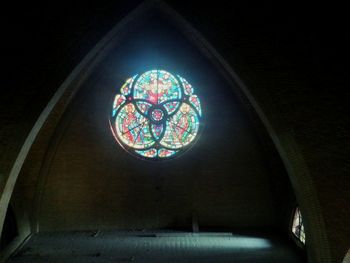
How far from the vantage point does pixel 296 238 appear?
399 inches

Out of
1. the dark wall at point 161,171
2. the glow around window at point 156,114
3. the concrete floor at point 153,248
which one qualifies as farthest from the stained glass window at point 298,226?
the glow around window at point 156,114

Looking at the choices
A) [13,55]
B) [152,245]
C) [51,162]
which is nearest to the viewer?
[13,55]

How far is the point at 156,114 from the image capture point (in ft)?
37.7

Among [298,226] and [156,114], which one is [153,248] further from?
[156,114]

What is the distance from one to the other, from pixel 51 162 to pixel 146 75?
10.6 feet

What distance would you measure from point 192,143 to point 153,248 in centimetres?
292

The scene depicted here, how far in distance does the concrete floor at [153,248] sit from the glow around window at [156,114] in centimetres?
219

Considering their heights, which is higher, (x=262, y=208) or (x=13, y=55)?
(x=13, y=55)

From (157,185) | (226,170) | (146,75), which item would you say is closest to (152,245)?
(157,185)

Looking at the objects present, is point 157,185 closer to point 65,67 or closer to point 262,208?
point 262,208

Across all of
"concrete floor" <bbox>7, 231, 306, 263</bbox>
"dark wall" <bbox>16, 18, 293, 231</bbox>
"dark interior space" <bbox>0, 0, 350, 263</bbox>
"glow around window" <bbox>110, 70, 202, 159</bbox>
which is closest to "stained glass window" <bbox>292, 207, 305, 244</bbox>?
"dark interior space" <bbox>0, 0, 350, 263</bbox>

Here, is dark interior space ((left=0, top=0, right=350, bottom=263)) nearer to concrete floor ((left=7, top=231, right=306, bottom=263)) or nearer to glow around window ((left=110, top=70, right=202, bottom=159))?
concrete floor ((left=7, top=231, right=306, bottom=263))

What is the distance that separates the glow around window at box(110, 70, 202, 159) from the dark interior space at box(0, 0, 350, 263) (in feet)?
0.90

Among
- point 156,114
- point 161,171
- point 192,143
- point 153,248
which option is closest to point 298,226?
point 192,143
